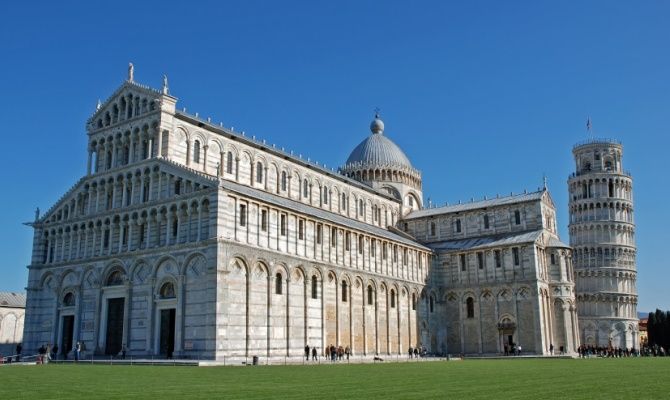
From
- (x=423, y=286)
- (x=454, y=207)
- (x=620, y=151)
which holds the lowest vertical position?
(x=423, y=286)

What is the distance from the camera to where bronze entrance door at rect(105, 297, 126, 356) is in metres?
41.6

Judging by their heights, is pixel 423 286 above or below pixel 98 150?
below

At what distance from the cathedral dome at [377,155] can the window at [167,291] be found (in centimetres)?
3302

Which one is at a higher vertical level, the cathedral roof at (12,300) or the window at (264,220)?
the window at (264,220)

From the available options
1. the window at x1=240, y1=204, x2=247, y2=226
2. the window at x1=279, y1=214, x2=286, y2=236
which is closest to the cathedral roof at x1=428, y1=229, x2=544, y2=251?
the window at x1=279, y1=214, x2=286, y2=236

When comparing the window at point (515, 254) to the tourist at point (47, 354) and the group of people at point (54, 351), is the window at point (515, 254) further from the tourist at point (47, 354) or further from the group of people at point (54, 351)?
the tourist at point (47, 354)

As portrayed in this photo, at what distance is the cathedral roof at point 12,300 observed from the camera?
7606cm

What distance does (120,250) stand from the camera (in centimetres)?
4297

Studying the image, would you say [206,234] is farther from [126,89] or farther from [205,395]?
[205,395]

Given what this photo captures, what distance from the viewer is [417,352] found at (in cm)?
5338

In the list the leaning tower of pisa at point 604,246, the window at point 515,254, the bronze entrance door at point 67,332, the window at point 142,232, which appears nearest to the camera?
the window at point 142,232

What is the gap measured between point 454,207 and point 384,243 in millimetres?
13628

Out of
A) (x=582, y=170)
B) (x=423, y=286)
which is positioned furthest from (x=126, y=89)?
(x=582, y=170)

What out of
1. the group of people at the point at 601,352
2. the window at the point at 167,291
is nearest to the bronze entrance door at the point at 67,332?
the window at the point at 167,291
